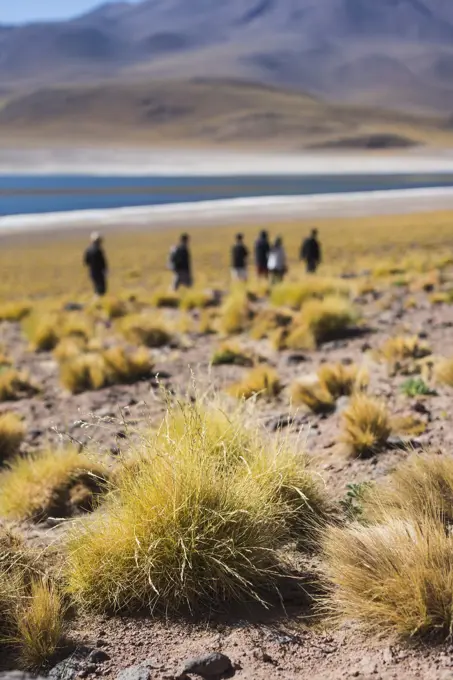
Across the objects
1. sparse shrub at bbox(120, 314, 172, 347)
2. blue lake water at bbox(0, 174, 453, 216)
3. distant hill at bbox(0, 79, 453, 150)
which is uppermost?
distant hill at bbox(0, 79, 453, 150)

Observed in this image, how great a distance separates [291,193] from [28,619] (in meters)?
55.6

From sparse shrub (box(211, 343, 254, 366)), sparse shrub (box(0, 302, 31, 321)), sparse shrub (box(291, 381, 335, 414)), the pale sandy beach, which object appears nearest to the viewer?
sparse shrub (box(291, 381, 335, 414))

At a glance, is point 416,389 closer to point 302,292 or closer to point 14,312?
point 302,292

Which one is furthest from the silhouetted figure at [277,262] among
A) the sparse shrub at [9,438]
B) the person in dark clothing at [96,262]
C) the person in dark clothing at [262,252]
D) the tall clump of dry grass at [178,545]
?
the tall clump of dry grass at [178,545]

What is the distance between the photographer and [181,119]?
176 meters

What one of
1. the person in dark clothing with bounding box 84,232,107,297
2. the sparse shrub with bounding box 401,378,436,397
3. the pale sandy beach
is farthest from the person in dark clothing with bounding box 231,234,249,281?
the pale sandy beach

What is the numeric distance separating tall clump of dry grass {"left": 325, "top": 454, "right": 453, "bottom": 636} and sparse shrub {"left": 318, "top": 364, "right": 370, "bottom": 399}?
8.69 feet

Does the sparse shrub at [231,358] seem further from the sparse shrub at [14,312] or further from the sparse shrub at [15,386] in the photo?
the sparse shrub at [14,312]

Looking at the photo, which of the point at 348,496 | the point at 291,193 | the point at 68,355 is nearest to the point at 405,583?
the point at 348,496

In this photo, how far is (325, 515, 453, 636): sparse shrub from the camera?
2.92m

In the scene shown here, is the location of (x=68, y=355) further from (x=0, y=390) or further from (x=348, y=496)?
(x=348, y=496)

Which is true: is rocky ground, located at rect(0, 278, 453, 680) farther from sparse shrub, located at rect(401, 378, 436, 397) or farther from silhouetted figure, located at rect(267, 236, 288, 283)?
silhouetted figure, located at rect(267, 236, 288, 283)

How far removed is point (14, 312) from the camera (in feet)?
45.2

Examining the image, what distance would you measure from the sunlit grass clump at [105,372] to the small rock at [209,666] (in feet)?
16.2
